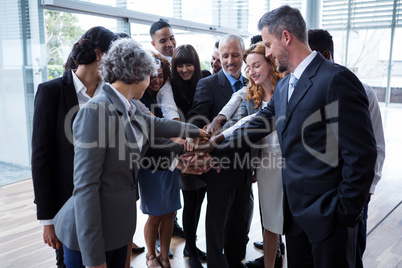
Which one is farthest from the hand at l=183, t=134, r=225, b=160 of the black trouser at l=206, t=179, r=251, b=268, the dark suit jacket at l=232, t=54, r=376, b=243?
the dark suit jacket at l=232, t=54, r=376, b=243

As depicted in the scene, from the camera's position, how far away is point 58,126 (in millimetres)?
1604

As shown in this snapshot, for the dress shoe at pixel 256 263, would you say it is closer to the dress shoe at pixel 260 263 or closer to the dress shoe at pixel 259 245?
the dress shoe at pixel 260 263

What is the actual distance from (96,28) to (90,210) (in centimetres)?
92

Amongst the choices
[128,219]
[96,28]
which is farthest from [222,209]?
[96,28]

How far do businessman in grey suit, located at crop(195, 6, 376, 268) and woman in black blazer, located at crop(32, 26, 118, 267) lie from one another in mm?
880

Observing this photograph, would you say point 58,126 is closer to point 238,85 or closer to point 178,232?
point 238,85

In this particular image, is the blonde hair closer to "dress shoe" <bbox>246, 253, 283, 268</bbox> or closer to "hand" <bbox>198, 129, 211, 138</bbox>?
"hand" <bbox>198, 129, 211, 138</bbox>

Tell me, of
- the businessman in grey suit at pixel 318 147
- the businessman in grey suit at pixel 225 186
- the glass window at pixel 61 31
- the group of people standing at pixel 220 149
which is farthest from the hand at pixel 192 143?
the glass window at pixel 61 31

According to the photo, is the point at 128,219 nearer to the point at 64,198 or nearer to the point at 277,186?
the point at 64,198

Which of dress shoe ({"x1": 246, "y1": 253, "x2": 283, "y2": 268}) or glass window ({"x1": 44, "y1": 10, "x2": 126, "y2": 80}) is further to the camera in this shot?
glass window ({"x1": 44, "y1": 10, "x2": 126, "y2": 80})

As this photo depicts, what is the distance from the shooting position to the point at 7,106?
4.82 metres

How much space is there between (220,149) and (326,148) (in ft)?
2.74

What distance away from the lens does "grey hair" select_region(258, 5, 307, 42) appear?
1.65 meters

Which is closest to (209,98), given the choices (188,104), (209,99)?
(209,99)
